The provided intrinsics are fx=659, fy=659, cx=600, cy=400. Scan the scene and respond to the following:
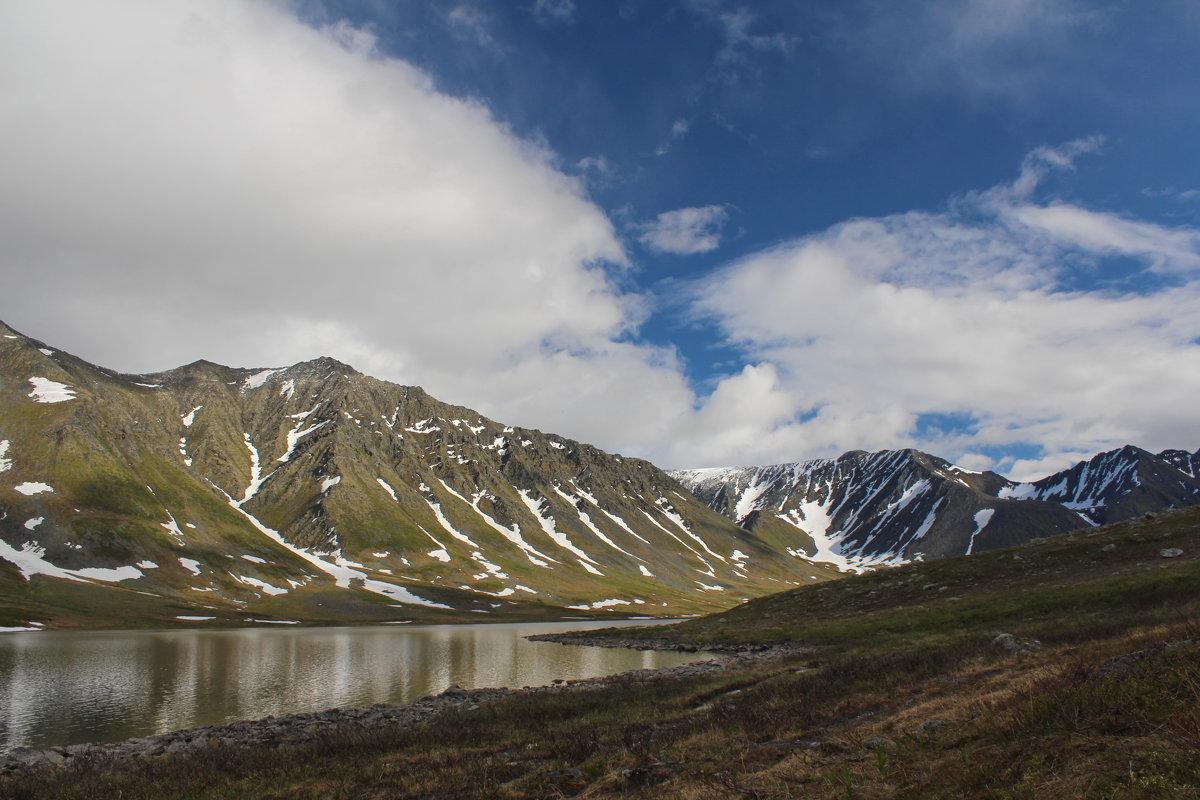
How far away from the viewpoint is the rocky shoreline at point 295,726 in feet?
89.0

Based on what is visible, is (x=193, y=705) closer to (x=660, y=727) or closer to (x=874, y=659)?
(x=660, y=727)

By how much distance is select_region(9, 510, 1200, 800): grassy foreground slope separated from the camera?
435 inches

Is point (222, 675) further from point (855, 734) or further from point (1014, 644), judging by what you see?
point (1014, 644)

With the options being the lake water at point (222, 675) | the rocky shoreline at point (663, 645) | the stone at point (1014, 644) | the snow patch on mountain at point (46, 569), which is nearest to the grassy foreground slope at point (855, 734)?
the stone at point (1014, 644)

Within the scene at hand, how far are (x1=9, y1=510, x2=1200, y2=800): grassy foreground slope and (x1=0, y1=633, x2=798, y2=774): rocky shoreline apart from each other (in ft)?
8.67

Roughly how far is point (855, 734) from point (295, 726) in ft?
94.0

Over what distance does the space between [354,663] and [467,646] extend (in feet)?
86.4

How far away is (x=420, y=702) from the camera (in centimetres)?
4128

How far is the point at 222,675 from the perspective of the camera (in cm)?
5881

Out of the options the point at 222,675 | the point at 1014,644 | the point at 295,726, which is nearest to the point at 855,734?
the point at 1014,644

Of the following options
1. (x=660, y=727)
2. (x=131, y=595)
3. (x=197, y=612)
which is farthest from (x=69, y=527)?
(x=660, y=727)

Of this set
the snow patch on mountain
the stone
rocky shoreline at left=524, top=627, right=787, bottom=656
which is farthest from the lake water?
the snow patch on mountain

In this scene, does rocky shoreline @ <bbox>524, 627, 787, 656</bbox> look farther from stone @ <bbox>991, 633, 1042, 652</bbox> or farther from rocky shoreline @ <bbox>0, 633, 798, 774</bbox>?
stone @ <bbox>991, 633, 1042, 652</bbox>

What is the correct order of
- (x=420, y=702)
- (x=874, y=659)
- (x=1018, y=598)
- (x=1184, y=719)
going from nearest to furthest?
1. (x=1184, y=719)
2. (x=874, y=659)
3. (x=420, y=702)
4. (x=1018, y=598)
